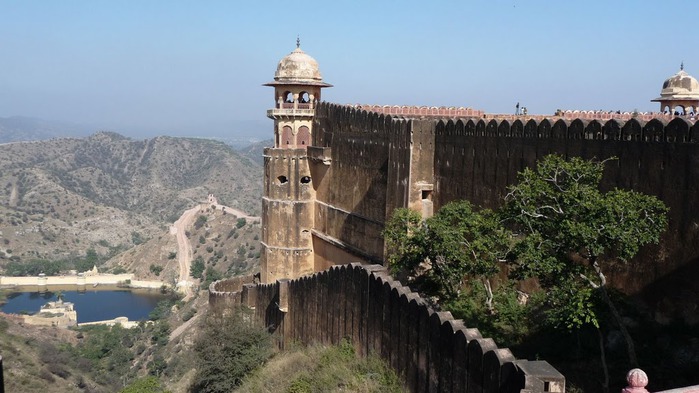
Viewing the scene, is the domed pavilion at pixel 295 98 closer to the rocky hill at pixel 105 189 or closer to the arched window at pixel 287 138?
the arched window at pixel 287 138

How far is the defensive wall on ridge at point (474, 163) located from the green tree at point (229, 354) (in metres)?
4.02

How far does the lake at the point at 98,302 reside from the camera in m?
75.2

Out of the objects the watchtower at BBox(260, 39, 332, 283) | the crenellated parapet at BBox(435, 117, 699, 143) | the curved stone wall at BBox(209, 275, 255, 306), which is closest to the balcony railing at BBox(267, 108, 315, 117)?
the watchtower at BBox(260, 39, 332, 283)

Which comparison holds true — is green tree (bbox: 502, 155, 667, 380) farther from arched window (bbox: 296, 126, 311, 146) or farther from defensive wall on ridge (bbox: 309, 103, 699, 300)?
arched window (bbox: 296, 126, 311, 146)

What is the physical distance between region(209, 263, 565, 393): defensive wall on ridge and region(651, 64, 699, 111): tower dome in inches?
629

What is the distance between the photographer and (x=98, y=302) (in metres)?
79.8

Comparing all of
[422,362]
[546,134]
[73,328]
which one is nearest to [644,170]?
[546,134]

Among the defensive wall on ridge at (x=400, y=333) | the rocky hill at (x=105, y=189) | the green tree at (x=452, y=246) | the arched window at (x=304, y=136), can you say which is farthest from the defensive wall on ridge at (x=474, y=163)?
the rocky hill at (x=105, y=189)

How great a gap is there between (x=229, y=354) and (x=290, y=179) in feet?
25.2

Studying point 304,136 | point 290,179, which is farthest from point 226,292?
point 304,136

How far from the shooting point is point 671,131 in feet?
34.2

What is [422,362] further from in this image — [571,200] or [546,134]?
[546,134]

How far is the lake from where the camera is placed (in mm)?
75250

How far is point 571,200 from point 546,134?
14.7 ft
